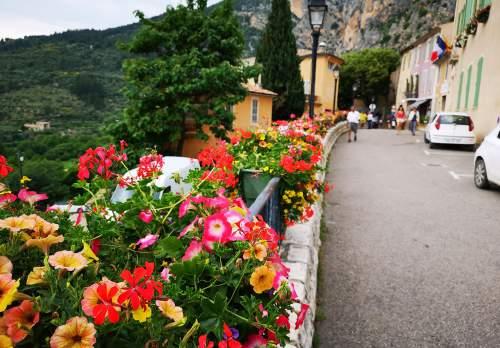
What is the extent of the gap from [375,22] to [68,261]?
7785cm

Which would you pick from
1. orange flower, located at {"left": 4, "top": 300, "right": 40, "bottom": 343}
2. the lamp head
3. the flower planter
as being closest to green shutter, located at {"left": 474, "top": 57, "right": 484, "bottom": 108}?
the lamp head

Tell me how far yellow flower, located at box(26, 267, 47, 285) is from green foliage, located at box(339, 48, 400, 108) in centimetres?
5909

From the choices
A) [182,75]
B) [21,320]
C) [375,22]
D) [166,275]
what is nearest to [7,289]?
[21,320]

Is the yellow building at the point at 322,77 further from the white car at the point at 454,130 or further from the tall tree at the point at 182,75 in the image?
the white car at the point at 454,130

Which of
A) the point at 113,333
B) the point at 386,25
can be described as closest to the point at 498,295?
the point at 113,333

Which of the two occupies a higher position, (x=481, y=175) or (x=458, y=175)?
(x=481, y=175)

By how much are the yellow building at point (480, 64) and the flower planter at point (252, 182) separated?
42.7 ft

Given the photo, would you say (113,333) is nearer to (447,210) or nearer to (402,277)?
(402,277)

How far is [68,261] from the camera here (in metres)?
1.15

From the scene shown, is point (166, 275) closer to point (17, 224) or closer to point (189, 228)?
point (189, 228)

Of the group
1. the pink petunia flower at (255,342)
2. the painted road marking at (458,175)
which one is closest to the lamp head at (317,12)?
the painted road marking at (458,175)

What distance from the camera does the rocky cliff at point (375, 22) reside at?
60.0m

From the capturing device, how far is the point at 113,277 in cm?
130

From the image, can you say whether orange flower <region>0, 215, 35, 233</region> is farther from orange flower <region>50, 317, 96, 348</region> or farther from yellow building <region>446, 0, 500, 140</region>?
yellow building <region>446, 0, 500, 140</region>
